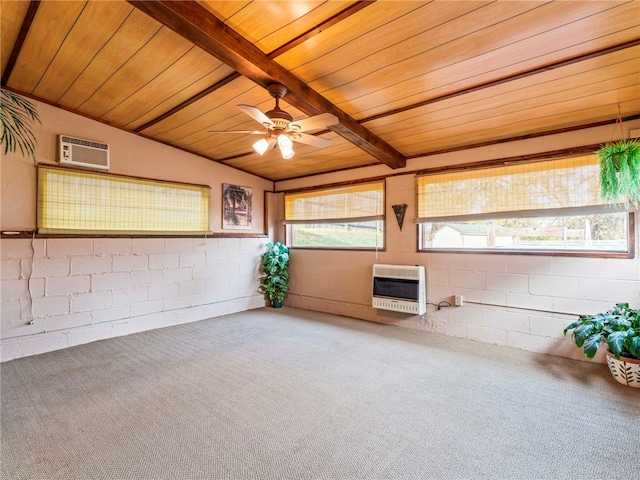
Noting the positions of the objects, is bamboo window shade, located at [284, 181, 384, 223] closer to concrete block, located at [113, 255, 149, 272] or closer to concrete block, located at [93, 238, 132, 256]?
concrete block, located at [113, 255, 149, 272]

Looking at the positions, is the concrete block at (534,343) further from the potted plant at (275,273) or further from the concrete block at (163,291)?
the concrete block at (163,291)

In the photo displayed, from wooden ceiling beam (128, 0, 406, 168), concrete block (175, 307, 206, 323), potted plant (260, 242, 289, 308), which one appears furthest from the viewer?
potted plant (260, 242, 289, 308)

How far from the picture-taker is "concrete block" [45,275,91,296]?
350 cm

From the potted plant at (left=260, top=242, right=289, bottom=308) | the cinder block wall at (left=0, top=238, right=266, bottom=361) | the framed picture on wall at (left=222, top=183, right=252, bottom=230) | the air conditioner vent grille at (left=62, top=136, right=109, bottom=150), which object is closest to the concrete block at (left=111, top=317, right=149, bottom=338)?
the cinder block wall at (left=0, top=238, right=266, bottom=361)

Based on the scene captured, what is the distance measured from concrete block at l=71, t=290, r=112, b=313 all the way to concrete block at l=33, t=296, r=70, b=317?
0.24 feet

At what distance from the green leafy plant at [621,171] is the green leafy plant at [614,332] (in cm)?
100

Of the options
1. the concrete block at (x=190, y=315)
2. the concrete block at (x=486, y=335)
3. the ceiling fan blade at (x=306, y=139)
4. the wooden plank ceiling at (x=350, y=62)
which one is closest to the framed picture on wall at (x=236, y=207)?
the concrete block at (x=190, y=315)

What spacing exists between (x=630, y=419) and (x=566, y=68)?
256 centimetres

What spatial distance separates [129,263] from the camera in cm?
411

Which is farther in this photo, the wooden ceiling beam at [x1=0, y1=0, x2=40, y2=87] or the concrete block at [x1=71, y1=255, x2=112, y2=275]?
the concrete block at [x1=71, y1=255, x2=112, y2=275]

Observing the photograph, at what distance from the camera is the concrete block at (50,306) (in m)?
3.41

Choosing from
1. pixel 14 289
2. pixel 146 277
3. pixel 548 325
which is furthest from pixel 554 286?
pixel 14 289

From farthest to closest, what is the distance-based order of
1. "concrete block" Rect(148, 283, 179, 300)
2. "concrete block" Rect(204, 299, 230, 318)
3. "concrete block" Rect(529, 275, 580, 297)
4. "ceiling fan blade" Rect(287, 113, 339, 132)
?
"concrete block" Rect(204, 299, 230, 318) < "concrete block" Rect(148, 283, 179, 300) < "concrete block" Rect(529, 275, 580, 297) < "ceiling fan blade" Rect(287, 113, 339, 132)

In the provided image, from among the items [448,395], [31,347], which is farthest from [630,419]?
[31,347]
